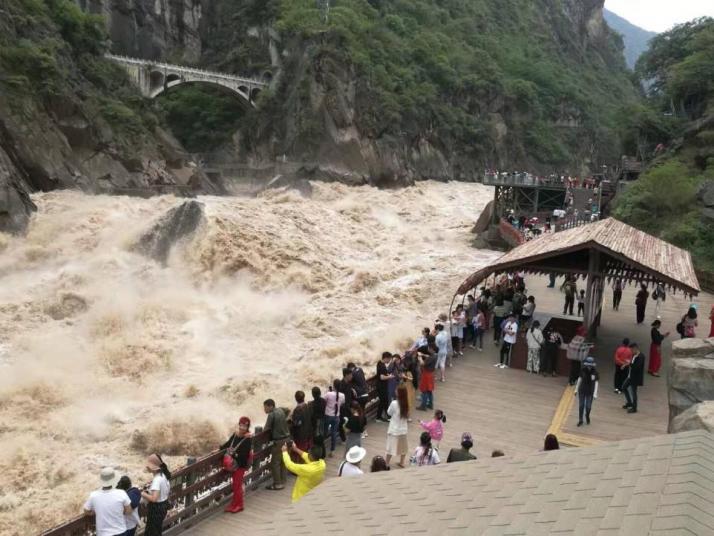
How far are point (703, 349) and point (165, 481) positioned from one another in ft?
30.9

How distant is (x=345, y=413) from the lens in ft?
36.5

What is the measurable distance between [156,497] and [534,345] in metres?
10.0

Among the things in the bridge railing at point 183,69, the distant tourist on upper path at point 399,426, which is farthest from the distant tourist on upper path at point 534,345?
the bridge railing at point 183,69

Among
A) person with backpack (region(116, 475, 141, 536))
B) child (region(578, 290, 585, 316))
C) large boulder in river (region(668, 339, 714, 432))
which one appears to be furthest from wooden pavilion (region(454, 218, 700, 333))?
person with backpack (region(116, 475, 141, 536))

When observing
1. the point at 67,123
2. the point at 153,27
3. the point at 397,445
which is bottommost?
the point at 397,445

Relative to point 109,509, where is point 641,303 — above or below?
above

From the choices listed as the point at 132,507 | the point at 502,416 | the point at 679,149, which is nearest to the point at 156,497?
the point at 132,507

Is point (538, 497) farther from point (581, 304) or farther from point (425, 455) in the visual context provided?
point (581, 304)

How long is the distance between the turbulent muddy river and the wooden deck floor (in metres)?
3.89

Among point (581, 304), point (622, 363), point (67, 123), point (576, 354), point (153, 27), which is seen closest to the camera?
point (622, 363)

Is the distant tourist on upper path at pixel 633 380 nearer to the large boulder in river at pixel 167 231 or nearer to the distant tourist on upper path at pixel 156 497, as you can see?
the distant tourist on upper path at pixel 156 497

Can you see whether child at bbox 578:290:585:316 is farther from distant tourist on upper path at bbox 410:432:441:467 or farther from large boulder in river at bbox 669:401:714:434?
distant tourist on upper path at bbox 410:432:441:467

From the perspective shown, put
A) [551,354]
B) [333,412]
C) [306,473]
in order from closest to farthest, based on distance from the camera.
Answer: [306,473]
[333,412]
[551,354]

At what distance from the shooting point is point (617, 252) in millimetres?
14547
